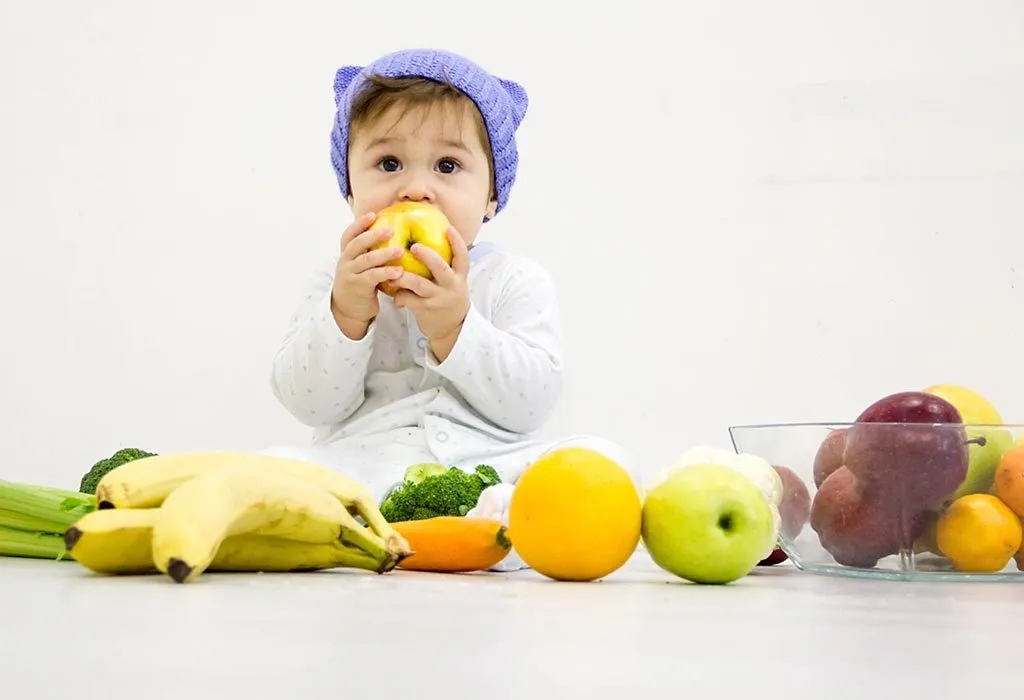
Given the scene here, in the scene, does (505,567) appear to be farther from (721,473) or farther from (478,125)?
(478,125)

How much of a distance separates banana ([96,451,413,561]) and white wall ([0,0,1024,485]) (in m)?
1.21

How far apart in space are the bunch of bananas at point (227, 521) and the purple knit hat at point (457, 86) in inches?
32.6

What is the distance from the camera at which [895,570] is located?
3.78 ft

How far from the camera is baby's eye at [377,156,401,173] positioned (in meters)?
1.78

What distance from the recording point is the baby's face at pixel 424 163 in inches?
68.4

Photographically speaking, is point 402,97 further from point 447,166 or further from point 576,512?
point 576,512

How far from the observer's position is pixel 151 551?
1.05 metres

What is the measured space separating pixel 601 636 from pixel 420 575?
1.60 feet

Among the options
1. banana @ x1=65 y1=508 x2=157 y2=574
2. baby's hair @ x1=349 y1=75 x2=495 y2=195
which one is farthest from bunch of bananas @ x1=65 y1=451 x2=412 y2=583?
baby's hair @ x1=349 y1=75 x2=495 y2=195

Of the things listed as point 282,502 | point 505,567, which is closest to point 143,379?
point 505,567

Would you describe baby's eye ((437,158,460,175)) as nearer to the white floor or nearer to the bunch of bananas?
the bunch of bananas

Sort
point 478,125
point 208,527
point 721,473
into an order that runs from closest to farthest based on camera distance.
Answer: point 208,527
point 721,473
point 478,125

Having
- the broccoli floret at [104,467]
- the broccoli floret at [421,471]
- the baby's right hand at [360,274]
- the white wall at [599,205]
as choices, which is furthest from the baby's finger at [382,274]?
the white wall at [599,205]

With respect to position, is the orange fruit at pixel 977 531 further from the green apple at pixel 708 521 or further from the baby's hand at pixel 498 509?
the baby's hand at pixel 498 509
